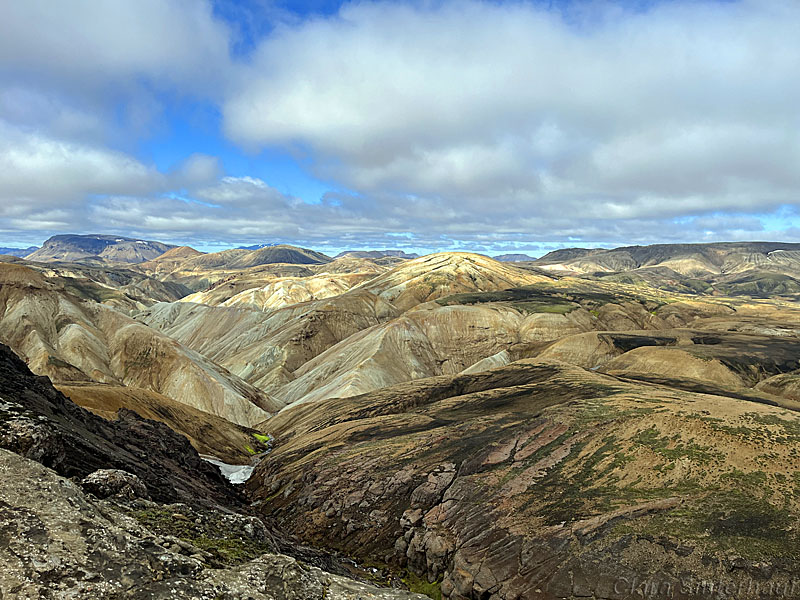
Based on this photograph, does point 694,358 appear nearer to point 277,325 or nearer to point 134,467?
point 134,467

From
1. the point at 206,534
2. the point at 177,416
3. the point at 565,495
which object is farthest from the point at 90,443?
A: the point at 177,416

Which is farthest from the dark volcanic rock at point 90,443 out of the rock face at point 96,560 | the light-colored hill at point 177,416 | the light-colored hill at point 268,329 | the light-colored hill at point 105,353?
the light-colored hill at point 268,329

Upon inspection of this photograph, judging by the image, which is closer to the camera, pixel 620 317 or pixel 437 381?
pixel 437 381

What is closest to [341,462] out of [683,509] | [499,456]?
[499,456]

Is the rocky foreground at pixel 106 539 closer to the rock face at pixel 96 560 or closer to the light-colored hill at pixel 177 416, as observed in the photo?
the rock face at pixel 96 560

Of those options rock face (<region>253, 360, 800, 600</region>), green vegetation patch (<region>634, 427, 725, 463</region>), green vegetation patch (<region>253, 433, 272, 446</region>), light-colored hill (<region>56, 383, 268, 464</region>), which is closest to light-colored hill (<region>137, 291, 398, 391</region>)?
green vegetation patch (<region>253, 433, 272, 446</region>)

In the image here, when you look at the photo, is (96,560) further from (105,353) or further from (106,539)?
(105,353)
